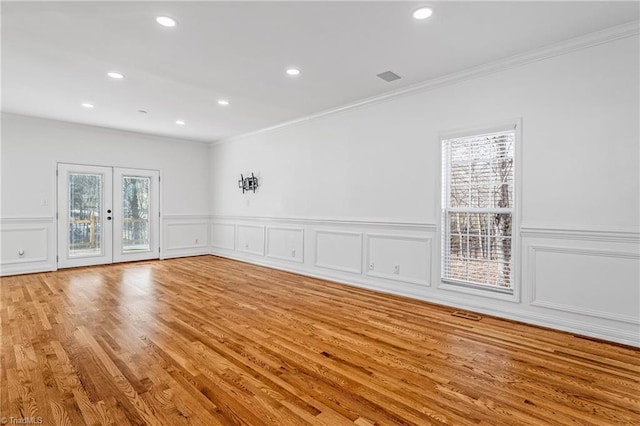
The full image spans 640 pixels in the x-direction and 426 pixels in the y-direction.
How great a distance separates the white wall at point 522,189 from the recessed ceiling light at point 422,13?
142cm

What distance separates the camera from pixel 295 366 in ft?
8.29

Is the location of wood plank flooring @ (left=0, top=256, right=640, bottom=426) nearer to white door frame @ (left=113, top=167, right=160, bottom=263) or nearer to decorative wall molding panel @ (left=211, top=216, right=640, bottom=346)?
decorative wall molding panel @ (left=211, top=216, right=640, bottom=346)

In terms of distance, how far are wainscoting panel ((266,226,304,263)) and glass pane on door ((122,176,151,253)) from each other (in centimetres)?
291

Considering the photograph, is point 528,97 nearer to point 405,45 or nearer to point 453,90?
point 453,90

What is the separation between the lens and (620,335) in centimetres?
299

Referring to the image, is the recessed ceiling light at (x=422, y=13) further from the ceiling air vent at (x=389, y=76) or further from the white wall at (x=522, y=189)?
the white wall at (x=522, y=189)

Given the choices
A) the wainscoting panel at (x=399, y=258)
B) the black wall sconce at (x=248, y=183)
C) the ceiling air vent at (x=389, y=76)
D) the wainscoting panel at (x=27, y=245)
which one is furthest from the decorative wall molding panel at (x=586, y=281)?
the wainscoting panel at (x=27, y=245)

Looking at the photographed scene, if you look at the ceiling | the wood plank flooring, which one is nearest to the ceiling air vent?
the ceiling

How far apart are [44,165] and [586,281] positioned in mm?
8150

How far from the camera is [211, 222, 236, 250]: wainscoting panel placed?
771 centimetres

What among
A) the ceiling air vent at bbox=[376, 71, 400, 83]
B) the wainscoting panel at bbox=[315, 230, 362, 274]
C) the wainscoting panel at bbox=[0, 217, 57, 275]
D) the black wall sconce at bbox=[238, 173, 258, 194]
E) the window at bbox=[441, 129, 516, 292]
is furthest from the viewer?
the black wall sconce at bbox=[238, 173, 258, 194]

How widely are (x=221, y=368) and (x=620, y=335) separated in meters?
3.40

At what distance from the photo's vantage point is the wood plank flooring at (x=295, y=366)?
6.46ft

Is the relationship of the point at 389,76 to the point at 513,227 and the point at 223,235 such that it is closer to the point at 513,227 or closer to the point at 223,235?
the point at 513,227
